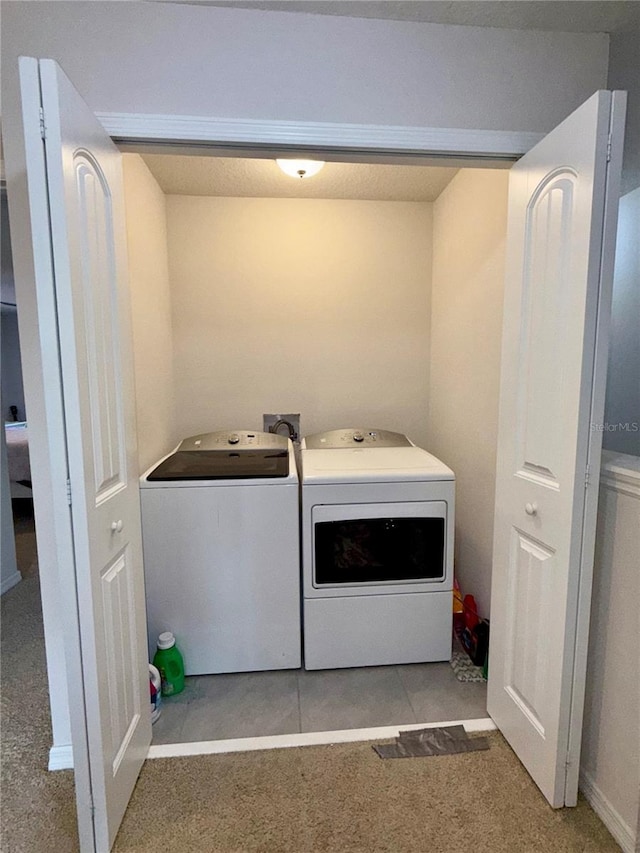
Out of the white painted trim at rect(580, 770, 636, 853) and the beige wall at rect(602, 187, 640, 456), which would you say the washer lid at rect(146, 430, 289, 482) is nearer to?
the beige wall at rect(602, 187, 640, 456)

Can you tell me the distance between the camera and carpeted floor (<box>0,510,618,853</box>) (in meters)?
1.19

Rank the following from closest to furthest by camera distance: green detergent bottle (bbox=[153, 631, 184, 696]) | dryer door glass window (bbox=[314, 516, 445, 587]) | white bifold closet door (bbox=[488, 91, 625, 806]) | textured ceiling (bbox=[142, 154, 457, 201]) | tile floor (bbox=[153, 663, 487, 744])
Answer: white bifold closet door (bbox=[488, 91, 625, 806]), tile floor (bbox=[153, 663, 487, 744]), green detergent bottle (bbox=[153, 631, 184, 696]), dryer door glass window (bbox=[314, 516, 445, 587]), textured ceiling (bbox=[142, 154, 457, 201])

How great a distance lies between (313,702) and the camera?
5.65 feet

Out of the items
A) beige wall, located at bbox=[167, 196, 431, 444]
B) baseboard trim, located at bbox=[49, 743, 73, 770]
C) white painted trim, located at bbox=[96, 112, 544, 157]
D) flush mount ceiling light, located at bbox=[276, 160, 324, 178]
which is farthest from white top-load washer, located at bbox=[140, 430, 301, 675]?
flush mount ceiling light, located at bbox=[276, 160, 324, 178]

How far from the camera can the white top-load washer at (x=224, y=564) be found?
1.79 metres

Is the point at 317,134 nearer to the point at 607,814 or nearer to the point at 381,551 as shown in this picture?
the point at 381,551

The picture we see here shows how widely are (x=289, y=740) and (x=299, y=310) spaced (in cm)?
216

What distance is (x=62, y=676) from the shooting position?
55.4 inches

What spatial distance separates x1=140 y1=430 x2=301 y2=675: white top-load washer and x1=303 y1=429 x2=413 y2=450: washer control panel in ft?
1.79

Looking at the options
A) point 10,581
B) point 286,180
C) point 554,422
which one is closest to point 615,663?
point 554,422

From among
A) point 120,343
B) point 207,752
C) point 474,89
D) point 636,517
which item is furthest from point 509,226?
point 207,752

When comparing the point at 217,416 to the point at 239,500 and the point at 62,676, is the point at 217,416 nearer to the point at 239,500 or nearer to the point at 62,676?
the point at 239,500

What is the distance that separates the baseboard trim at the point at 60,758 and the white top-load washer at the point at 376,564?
92 centimetres

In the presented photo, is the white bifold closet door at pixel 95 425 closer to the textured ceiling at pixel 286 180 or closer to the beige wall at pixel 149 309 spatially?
the beige wall at pixel 149 309
